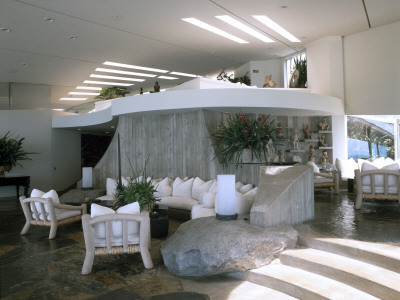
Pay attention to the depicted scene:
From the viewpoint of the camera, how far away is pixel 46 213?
5207 mm

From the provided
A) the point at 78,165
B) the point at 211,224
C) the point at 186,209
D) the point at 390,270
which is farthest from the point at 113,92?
the point at 390,270

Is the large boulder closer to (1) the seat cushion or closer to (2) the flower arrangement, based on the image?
(1) the seat cushion

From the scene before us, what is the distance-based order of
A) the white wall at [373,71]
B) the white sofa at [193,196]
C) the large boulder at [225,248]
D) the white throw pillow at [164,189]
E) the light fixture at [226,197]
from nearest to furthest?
the large boulder at [225,248]
the light fixture at [226,197]
the white sofa at [193,196]
the white throw pillow at [164,189]
the white wall at [373,71]

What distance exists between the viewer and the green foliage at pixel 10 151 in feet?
35.2

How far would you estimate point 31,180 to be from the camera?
11898mm

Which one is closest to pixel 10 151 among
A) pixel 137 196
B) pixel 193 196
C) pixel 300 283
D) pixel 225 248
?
pixel 193 196

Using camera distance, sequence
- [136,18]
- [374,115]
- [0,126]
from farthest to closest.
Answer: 1. [0,126]
2. [374,115]
3. [136,18]

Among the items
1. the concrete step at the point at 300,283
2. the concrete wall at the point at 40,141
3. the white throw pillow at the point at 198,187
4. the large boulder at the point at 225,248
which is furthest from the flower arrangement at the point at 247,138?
the concrete wall at the point at 40,141

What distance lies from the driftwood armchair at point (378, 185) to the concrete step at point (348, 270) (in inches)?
88.5

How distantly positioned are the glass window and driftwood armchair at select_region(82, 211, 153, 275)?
831cm

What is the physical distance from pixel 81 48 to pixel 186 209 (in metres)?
6.07

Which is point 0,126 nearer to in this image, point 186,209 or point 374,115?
point 186,209

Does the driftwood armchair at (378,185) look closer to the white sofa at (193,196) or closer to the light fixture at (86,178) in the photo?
the white sofa at (193,196)

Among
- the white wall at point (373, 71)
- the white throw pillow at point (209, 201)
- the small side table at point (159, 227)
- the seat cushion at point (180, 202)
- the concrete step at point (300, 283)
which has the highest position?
the white wall at point (373, 71)
